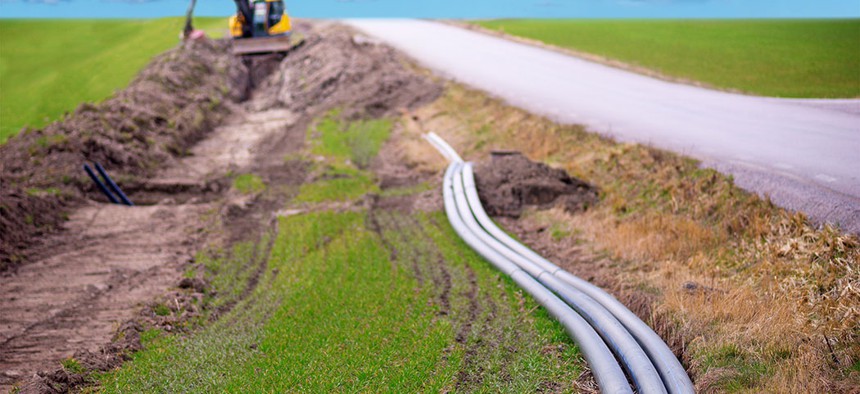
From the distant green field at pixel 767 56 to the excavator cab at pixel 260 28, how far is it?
13256 mm

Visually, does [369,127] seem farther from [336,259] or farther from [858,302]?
[858,302]

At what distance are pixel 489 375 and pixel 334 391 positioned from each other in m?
1.58

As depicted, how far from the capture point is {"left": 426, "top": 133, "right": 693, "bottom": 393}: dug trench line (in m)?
5.82

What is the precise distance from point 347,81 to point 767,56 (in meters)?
13.8

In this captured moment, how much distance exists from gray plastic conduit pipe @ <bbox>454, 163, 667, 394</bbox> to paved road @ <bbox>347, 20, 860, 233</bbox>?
345 cm

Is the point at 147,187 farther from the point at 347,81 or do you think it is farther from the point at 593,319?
the point at 593,319

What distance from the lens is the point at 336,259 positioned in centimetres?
1018

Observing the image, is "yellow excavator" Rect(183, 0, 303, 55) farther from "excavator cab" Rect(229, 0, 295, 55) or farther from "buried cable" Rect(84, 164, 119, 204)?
"buried cable" Rect(84, 164, 119, 204)

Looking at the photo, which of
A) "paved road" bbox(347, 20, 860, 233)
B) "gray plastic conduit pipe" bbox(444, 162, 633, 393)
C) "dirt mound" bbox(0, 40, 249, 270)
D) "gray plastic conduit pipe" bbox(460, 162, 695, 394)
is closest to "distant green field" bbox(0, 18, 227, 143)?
"dirt mound" bbox(0, 40, 249, 270)

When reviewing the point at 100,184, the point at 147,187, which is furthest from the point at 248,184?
the point at 100,184

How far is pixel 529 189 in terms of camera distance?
12.2 metres

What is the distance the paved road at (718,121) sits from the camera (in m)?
9.12

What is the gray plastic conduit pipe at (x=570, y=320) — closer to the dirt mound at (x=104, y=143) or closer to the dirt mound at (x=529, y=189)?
the dirt mound at (x=529, y=189)

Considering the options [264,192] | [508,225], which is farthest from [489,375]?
[264,192]
